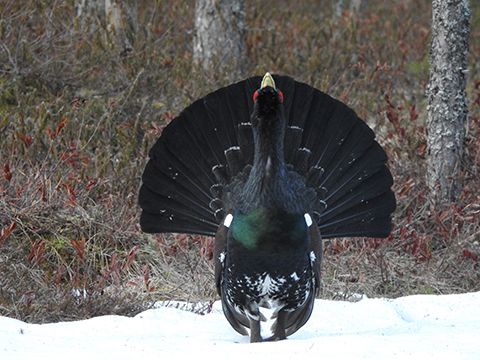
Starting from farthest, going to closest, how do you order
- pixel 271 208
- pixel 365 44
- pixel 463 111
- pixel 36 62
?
1. pixel 365 44
2. pixel 36 62
3. pixel 463 111
4. pixel 271 208

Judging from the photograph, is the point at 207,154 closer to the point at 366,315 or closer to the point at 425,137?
the point at 366,315

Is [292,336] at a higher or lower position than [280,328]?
lower

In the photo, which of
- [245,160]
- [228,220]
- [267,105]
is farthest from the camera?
[245,160]

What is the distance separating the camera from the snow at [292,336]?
10.3ft

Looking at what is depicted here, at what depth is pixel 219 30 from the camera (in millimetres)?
8422

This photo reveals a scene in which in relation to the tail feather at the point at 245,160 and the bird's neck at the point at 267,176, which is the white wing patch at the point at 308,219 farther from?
the tail feather at the point at 245,160

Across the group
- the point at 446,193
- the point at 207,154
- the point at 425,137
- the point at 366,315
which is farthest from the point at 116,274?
the point at 425,137

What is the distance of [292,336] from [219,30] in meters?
5.26

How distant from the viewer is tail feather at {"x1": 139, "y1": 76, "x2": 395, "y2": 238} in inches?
165

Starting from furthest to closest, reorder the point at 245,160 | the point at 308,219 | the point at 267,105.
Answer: the point at 245,160 → the point at 308,219 → the point at 267,105

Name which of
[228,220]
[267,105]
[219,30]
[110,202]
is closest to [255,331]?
[228,220]

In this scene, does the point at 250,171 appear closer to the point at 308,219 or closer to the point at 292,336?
the point at 308,219

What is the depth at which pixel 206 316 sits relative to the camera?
4301 millimetres

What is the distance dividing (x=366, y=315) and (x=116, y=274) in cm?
173
